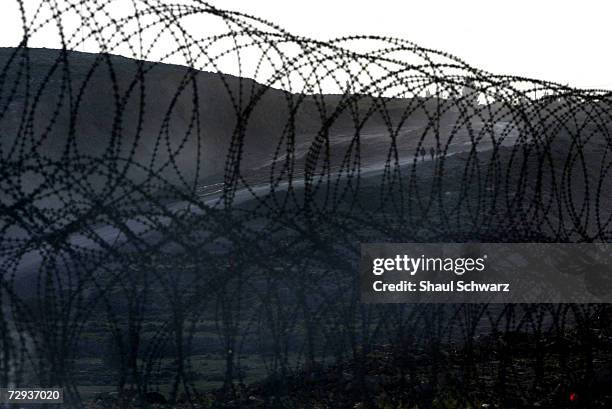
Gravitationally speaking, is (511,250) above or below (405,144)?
below

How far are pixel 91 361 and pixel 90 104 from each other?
38532 mm

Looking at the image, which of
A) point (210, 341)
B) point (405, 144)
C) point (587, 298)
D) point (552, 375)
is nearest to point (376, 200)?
point (210, 341)

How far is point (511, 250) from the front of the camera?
6496 mm

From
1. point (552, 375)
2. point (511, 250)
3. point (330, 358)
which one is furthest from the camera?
point (330, 358)

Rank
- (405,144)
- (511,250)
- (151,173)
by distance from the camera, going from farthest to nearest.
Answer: (405,144) < (511,250) < (151,173)

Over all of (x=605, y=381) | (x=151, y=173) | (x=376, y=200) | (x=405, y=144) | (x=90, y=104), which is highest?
(x=90, y=104)

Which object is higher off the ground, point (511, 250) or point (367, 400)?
point (511, 250)

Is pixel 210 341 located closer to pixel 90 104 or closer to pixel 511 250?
pixel 511 250

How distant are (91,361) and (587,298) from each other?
6720 mm

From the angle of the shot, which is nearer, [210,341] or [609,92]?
[609,92]

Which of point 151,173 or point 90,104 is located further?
point 90,104

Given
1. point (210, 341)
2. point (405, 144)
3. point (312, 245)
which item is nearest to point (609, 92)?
point (312, 245)

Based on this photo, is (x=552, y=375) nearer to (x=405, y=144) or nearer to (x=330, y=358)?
(x=330, y=358)

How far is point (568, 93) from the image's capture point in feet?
22.6
